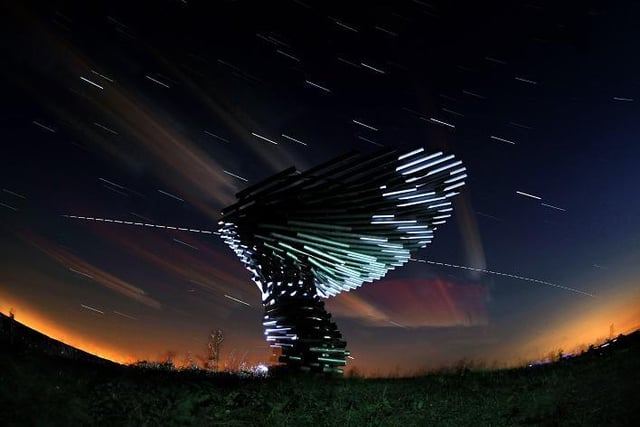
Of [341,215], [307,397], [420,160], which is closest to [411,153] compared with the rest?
[420,160]

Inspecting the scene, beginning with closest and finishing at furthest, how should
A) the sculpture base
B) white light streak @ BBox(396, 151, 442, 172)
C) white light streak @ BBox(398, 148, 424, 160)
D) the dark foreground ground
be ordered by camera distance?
the dark foreground ground → white light streak @ BBox(398, 148, 424, 160) → white light streak @ BBox(396, 151, 442, 172) → the sculpture base

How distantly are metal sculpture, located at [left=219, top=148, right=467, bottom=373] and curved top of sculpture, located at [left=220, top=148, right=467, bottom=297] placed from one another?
0.02 m

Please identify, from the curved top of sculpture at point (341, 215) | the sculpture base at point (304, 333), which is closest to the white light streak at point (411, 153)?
the curved top of sculpture at point (341, 215)

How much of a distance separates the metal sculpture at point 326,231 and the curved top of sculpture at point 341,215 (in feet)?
0.08

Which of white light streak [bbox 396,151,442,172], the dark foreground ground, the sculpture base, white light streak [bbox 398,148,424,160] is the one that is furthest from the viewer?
the sculpture base

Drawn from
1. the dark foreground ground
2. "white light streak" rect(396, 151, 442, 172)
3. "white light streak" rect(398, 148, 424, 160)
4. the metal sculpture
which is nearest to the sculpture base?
the metal sculpture

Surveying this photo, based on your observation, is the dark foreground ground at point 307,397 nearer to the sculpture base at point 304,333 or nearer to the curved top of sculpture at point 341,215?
the sculpture base at point 304,333

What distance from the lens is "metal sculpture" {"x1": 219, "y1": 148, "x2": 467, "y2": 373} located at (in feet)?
39.1

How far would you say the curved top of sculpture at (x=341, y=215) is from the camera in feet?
38.8

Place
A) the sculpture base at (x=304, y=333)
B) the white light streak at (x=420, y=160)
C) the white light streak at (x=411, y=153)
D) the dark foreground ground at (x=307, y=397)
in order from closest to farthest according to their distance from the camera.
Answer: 1. the dark foreground ground at (x=307, y=397)
2. the white light streak at (x=411, y=153)
3. the white light streak at (x=420, y=160)
4. the sculpture base at (x=304, y=333)

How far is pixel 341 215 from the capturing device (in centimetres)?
1257

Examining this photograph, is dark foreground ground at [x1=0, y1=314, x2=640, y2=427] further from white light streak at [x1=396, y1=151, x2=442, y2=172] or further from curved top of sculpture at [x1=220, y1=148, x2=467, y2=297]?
white light streak at [x1=396, y1=151, x2=442, y2=172]

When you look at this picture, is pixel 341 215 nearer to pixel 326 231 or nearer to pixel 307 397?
pixel 326 231

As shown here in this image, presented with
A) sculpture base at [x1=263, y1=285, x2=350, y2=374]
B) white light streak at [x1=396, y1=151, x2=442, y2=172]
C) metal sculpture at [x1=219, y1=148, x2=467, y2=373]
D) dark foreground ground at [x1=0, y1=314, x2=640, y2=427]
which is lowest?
dark foreground ground at [x1=0, y1=314, x2=640, y2=427]
